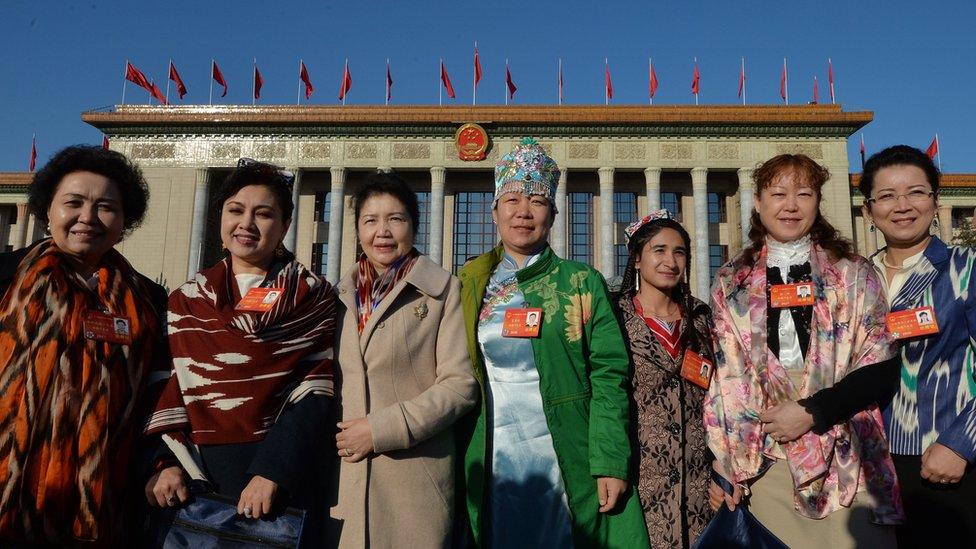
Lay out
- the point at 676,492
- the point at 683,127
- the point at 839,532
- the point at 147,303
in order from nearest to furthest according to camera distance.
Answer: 1. the point at 839,532
2. the point at 147,303
3. the point at 676,492
4. the point at 683,127

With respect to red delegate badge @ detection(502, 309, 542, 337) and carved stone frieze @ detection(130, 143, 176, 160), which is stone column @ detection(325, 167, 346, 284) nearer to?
carved stone frieze @ detection(130, 143, 176, 160)

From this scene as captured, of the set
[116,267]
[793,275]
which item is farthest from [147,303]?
[793,275]

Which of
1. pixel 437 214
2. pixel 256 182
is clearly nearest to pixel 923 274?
pixel 256 182

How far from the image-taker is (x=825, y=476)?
264 cm

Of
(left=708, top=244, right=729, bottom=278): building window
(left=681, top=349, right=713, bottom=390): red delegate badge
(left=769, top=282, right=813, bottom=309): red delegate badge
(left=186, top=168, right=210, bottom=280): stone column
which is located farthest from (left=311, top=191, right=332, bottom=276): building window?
(left=769, top=282, right=813, bottom=309): red delegate badge

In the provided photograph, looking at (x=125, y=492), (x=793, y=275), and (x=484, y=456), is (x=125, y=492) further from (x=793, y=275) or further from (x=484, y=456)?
(x=793, y=275)

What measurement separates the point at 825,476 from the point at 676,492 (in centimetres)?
72

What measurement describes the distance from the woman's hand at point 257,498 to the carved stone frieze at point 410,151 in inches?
1016

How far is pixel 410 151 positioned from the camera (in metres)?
27.6

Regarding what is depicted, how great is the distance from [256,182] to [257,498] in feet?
4.68

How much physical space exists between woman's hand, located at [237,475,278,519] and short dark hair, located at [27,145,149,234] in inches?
59.2

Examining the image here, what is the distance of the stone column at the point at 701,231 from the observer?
26000 mm

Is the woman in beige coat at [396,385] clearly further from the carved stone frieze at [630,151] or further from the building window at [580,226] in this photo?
the carved stone frieze at [630,151]

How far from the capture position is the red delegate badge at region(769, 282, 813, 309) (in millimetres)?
2855
